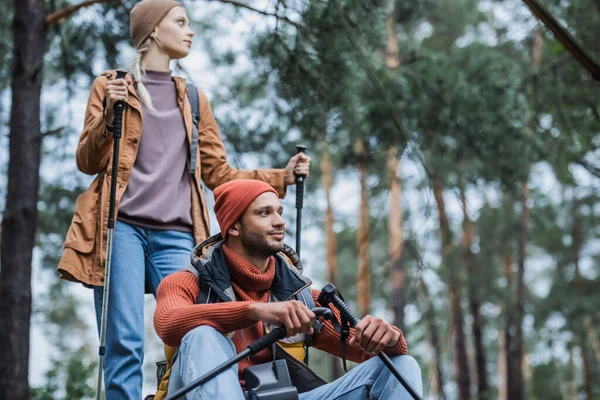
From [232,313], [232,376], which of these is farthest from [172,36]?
[232,376]

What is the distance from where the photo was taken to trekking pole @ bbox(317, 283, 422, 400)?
2.96m

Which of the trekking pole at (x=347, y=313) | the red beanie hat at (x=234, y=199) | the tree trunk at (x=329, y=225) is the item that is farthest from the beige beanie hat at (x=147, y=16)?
the tree trunk at (x=329, y=225)

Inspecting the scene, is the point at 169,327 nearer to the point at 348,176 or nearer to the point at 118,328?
the point at 118,328

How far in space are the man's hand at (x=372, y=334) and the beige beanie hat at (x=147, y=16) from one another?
2081 mm

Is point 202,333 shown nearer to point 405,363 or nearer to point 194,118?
point 405,363

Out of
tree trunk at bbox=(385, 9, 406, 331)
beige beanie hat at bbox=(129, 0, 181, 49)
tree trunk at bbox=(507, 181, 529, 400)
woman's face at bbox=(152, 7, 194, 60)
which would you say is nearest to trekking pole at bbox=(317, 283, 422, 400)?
woman's face at bbox=(152, 7, 194, 60)

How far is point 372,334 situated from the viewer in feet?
9.71

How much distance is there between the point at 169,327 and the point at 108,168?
1192mm

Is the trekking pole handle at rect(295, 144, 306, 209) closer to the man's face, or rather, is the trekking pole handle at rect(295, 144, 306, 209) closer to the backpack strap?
the backpack strap

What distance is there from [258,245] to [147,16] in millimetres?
1500

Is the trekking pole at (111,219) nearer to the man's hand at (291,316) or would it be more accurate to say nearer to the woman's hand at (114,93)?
the woman's hand at (114,93)

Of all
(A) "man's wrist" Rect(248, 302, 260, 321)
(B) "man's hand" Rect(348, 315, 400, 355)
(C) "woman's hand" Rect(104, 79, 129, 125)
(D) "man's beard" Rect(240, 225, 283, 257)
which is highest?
(C) "woman's hand" Rect(104, 79, 129, 125)

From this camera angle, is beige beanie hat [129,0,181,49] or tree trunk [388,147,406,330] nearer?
beige beanie hat [129,0,181,49]

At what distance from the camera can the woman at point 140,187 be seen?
3846 millimetres
